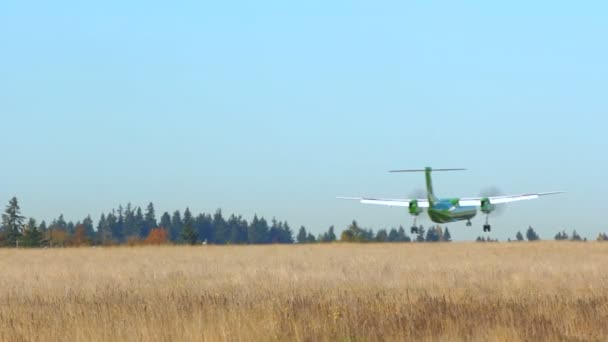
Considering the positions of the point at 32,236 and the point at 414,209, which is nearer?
the point at 414,209

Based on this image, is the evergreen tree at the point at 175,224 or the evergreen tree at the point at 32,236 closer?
the evergreen tree at the point at 32,236

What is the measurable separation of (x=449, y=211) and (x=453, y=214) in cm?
27

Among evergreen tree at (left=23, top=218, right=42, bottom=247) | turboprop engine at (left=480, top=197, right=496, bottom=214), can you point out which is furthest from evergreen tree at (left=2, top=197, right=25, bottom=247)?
turboprop engine at (left=480, top=197, right=496, bottom=214)

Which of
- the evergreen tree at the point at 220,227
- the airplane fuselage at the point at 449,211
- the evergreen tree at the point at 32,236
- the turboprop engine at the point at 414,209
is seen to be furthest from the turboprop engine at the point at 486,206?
the evergreen tree at the point at 220,227

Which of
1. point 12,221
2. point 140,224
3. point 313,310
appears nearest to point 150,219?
point 140,224

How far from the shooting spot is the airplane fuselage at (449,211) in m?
55.5

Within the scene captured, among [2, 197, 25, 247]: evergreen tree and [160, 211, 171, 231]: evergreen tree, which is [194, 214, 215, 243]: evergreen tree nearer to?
[160, 211, 171, 231]: evergreen tree

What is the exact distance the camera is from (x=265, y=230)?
188500 millimetres

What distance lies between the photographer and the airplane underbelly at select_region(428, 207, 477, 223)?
182 ft

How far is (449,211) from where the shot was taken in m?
55.5

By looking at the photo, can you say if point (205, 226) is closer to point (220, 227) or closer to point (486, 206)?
point (220, 227)

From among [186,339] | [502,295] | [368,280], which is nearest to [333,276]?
[368,280]

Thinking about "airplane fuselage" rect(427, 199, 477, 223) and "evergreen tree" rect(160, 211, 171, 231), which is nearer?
"airplane fuselage" rect(427, 199, 477, 223)

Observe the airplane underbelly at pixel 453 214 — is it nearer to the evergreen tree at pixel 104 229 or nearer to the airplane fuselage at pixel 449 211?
the airplane fuselage at pixel 449 211
